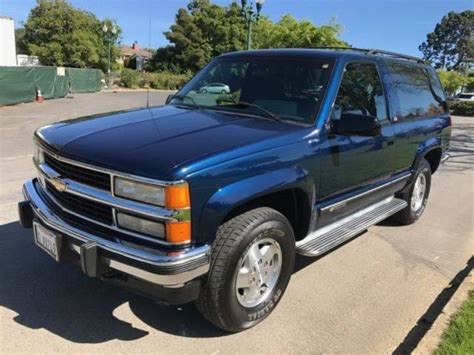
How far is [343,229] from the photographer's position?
4355mm

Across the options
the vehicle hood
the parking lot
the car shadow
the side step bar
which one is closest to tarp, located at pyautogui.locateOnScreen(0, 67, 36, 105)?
the parking lot

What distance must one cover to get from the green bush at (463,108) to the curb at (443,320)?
3079 cm

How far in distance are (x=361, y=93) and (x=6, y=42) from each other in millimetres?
40062

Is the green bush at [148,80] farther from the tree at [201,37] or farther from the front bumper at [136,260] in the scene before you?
the front bumper at [136,260]

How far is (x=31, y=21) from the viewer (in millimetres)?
54625

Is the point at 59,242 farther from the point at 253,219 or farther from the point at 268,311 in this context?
the point at 268,311

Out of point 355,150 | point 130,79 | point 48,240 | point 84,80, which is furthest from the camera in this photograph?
point 130,79

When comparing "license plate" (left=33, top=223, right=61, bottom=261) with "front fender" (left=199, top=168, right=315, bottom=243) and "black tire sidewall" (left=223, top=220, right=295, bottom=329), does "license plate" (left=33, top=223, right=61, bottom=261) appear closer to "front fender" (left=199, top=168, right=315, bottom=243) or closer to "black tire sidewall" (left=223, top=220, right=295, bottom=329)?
"front fender" (left=199, top=168, right=315, bottom=243)

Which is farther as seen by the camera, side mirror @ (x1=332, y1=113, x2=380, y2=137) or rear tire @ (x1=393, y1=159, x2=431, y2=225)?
rear tire @ (x1=393, y1=159, x2=431, y2=225)

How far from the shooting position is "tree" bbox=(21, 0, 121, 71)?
52844 mm

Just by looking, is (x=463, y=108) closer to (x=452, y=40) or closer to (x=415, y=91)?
(x=415, y=91)

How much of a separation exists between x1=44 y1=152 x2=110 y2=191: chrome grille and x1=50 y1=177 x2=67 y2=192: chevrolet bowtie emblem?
5cm

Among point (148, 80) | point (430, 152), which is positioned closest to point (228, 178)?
point (430, 152)

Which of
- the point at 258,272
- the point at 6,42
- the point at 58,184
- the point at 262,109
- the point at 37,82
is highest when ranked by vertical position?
the point at 6,42
